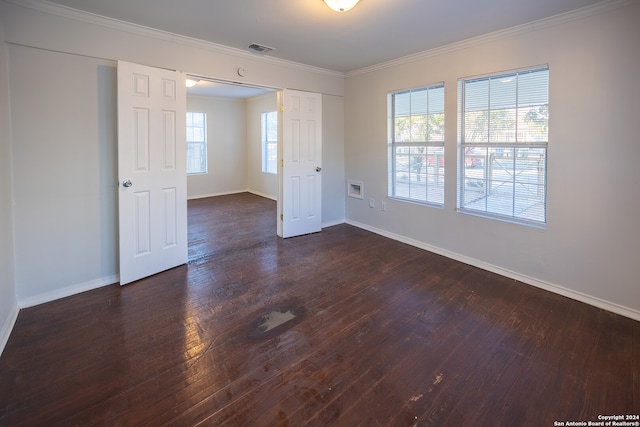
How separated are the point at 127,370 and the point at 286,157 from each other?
325cm

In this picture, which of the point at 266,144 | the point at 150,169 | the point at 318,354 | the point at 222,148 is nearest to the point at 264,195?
the point at 266,144

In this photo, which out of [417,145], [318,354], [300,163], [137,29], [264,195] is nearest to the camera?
[318,354]

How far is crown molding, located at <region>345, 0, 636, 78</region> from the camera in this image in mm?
2637

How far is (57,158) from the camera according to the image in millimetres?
2836

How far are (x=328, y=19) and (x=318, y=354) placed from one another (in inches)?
112

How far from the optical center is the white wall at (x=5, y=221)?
232 centimetres

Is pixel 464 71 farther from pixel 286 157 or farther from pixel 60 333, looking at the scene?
pixel 60 333

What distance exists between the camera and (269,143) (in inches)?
317

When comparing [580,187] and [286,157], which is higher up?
A: [286,157]

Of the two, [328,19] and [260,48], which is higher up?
[260,48]

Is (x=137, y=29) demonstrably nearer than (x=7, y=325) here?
No

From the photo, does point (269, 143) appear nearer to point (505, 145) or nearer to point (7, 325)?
point (505, 145)

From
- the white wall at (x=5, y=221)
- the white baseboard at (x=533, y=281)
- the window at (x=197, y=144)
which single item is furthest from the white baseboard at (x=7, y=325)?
the window at (x=197, y=144)

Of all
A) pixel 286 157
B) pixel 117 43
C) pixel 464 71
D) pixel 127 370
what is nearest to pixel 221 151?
pixel 286 157
